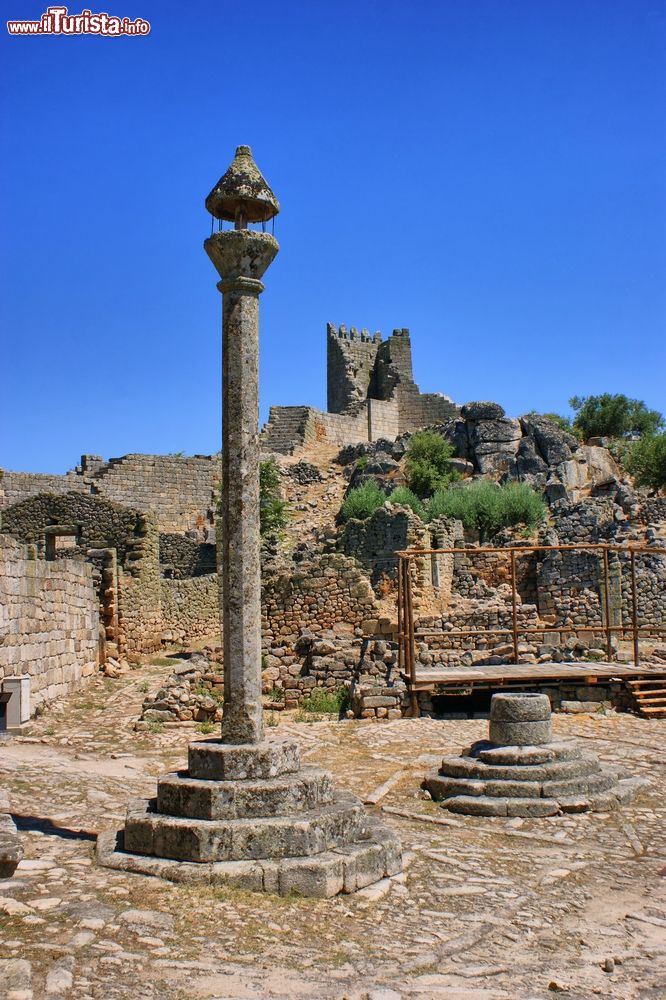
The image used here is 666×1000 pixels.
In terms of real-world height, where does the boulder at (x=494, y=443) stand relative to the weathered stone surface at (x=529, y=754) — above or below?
above

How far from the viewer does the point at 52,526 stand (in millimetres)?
22281

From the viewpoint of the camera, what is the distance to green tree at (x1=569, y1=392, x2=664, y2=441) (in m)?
52.2

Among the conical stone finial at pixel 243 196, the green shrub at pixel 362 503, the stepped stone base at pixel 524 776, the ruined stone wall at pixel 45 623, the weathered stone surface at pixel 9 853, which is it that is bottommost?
the stepped stone base at pixel 524 776

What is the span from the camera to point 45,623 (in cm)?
1296

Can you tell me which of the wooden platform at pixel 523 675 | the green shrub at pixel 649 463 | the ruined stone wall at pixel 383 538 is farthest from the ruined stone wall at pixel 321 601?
the green shrub at pixel 649 463

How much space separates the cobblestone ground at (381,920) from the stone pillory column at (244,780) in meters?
0.16

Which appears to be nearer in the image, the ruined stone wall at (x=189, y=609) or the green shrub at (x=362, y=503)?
the ruined stone wall at (x=189, y=609)

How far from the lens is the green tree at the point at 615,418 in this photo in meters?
52.2

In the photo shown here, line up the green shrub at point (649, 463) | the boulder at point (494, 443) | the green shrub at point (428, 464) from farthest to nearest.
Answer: the boulder at point (494, 443)
the green shrub at point (428, 464)
the green shrub at point (649, 463)

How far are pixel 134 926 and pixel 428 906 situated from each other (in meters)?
1.63

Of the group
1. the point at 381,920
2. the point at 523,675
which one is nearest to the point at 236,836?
the point at 381,920

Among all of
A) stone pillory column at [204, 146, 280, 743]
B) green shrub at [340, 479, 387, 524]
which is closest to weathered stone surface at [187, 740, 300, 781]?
stone pillory column at [204, 146, 280, 743]

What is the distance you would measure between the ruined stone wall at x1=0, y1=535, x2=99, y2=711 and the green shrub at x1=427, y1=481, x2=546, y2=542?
1873cm

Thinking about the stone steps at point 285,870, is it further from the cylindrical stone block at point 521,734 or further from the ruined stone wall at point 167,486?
the ruined stone wall at point 167,486
